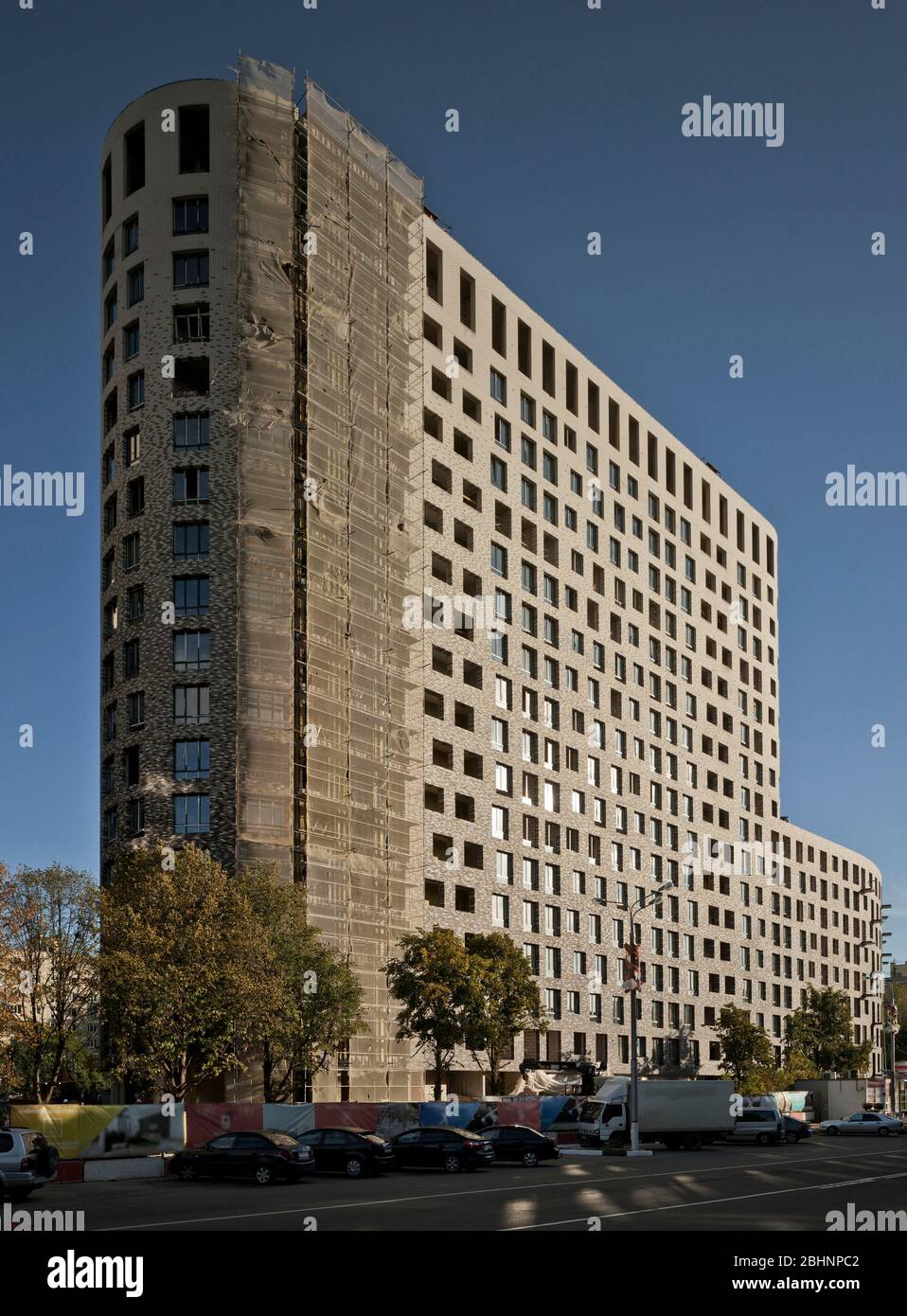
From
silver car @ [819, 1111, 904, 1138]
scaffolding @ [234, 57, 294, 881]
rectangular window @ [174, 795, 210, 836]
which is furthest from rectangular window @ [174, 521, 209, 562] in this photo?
silver car @ [819, 1111, 904, 1138]

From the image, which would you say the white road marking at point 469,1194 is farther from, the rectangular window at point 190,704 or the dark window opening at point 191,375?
the dark window opening at point 191,375

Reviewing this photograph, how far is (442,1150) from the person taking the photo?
1746 inches

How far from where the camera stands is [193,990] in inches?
2008

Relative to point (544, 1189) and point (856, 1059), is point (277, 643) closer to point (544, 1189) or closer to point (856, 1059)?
point (544, 1189)

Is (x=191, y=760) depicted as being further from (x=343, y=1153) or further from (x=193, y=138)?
(x=193, y=138)

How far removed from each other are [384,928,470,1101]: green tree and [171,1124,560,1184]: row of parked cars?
14.5m

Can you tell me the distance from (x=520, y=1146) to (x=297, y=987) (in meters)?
12.1

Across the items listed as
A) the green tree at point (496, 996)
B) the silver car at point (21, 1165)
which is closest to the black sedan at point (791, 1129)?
the green tree at point (496, 996)

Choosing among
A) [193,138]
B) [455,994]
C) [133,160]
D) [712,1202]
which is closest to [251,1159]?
[712,1202]
